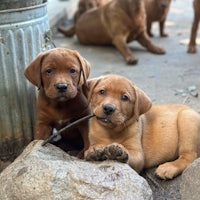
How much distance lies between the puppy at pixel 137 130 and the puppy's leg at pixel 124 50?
9.86 feet

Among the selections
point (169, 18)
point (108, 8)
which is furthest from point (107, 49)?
point (169, 18)

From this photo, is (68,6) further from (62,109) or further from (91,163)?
(91,163)

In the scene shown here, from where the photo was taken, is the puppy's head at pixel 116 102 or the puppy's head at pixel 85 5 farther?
the puppy's head at pixel 85 5

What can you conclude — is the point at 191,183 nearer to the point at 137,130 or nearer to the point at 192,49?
the point at 137,130

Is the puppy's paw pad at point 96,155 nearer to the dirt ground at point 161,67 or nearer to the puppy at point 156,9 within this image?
the dirt ground at point 161,67

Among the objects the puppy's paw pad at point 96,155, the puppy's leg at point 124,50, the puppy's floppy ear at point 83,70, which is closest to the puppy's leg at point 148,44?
the puppy's leg at point 124,50

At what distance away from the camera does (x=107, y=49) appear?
7.88 metres

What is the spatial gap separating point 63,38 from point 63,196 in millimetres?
6306

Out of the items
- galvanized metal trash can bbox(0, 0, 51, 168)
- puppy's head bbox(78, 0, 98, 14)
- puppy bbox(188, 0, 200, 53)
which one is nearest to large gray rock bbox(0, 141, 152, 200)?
galvanized metal trash can bbox(0, 0, 51, 168)

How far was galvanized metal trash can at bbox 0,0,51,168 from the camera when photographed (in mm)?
3570

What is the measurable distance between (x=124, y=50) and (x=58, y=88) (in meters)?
3.87

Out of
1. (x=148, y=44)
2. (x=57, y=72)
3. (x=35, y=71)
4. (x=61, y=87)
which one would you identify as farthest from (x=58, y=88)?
(x=148, y=44)

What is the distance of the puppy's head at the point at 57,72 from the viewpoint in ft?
11.0

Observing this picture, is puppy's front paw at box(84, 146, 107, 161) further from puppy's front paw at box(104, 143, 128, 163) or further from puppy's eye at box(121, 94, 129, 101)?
puppy's eye at box(121, 94, 129, 101)
